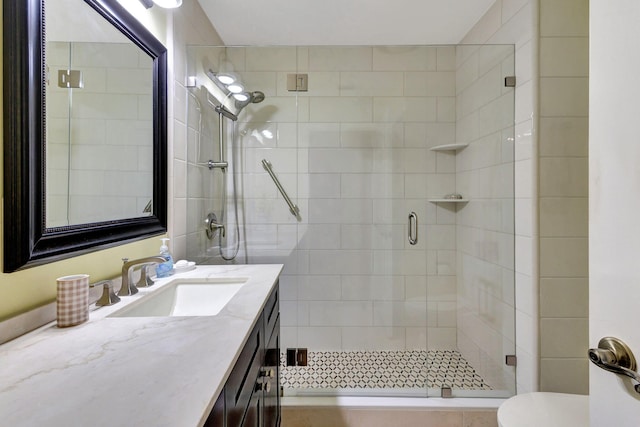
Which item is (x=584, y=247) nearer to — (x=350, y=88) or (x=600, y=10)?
(x=600, y=10)

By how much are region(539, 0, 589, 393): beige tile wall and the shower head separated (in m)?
1.62

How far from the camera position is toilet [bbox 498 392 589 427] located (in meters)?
1.16

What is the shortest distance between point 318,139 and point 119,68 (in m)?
1.29

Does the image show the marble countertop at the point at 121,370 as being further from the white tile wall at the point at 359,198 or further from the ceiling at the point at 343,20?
the ceiling at the point at 343,20

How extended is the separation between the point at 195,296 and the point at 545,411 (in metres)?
1.56

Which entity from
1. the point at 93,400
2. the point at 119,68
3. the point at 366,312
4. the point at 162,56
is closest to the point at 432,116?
the point at 366,312

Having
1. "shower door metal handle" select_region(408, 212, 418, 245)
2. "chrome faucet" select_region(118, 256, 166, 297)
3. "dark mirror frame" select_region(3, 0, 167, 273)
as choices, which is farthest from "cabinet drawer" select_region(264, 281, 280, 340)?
"shower door metal handle" select_region(408, 212, 418, 245)

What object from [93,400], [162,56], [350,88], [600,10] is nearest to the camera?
[93,400]

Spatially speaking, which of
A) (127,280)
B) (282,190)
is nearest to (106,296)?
(127,280)

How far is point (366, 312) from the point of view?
2.18 m

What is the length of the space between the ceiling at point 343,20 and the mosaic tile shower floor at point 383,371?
2.20 m

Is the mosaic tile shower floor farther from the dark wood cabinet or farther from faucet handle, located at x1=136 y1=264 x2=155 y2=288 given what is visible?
faucet handle, located at x1=136 y1=264 x2=155 y2=288

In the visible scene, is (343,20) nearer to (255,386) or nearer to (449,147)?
(449,147)

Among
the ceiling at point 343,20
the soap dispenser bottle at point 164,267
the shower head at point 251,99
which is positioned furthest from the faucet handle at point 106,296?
the ceiling at point 343,20
